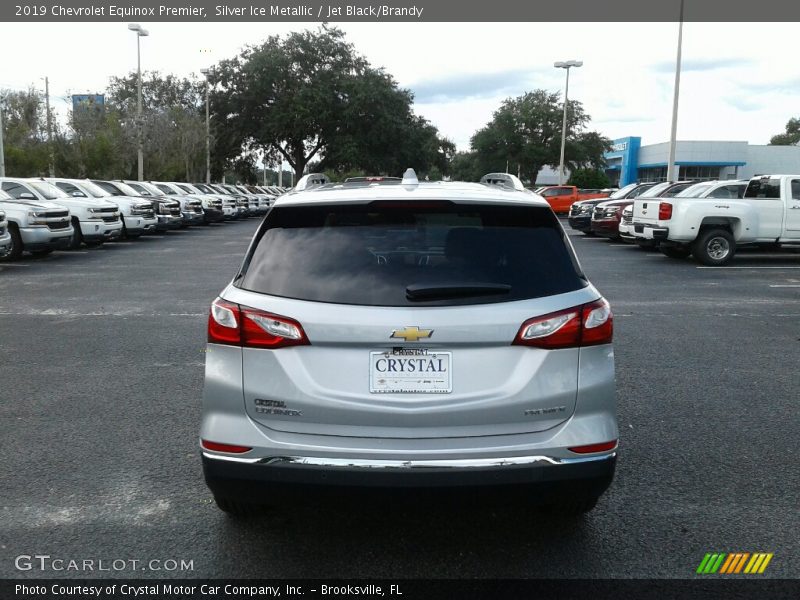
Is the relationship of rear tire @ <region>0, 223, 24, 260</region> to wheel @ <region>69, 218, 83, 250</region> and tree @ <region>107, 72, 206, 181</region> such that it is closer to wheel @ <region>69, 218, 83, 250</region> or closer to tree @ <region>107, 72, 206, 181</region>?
wheel @ <region>69, 218, 83, 250</region>

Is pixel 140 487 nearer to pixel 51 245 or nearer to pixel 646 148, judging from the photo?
pixel 51 245

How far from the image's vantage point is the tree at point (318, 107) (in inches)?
2116

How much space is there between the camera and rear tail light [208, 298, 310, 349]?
3117 mm

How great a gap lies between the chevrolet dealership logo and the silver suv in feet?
2.24

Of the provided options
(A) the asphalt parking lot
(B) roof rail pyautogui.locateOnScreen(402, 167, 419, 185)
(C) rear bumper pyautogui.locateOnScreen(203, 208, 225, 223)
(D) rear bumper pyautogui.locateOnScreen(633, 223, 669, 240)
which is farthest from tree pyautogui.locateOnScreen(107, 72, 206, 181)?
(B) roof rail pyautogui.locateOnScreen(402, 167, 419, 185)

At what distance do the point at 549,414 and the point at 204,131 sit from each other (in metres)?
49.3

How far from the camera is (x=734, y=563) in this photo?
11.4ft

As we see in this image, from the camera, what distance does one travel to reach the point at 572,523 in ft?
12.6

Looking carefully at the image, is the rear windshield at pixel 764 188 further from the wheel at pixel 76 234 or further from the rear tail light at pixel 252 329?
the rear tail light at pixel 252 329

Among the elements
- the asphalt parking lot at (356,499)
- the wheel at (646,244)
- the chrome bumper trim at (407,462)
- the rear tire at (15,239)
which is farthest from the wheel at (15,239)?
the chrome bumper trim at (407,462)

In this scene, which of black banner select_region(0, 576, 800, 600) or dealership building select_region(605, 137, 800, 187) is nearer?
black banner select_region(0, 576, 800, 600)

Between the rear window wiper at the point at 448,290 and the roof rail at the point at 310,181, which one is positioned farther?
the roof rail at the point at 310,181

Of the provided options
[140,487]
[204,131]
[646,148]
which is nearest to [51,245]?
[140,487]

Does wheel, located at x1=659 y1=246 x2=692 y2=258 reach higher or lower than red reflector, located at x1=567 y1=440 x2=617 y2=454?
lower
